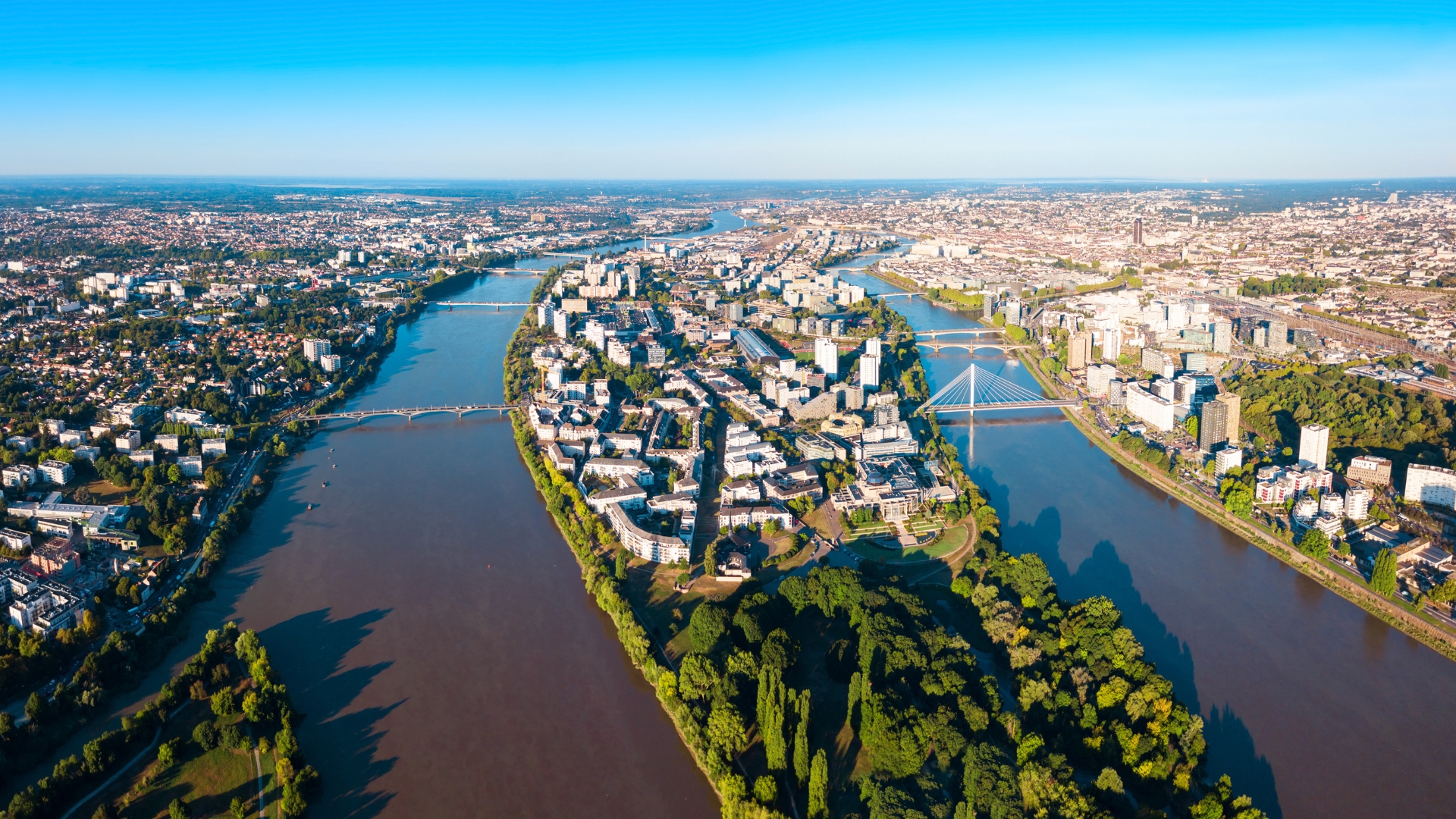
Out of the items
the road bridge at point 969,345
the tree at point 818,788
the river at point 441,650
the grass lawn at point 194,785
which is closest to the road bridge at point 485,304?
the road bridge at point 969,345

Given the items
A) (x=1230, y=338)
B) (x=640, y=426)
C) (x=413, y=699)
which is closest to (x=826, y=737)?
(x=413, y=699)

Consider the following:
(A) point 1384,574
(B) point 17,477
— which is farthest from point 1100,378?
(B) point 17,477

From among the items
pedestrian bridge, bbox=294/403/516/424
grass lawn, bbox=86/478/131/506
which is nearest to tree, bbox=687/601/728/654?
grass lawn, bbox=86/478/131/506

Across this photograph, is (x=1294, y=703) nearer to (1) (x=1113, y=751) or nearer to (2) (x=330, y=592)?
(1) (x=1113, y=751)

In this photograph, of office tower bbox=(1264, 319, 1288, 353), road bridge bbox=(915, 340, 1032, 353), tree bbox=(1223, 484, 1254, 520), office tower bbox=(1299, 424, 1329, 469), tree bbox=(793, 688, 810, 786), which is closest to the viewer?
tree bbox=(793, 688, 810, 786)

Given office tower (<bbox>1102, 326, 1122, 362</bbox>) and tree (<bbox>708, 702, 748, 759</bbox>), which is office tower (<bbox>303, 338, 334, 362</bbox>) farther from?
office tower (<bbox>1102, 326, 1122, 362</bbox>)

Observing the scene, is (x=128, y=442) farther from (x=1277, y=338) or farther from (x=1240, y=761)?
(x=1277, y=338)
